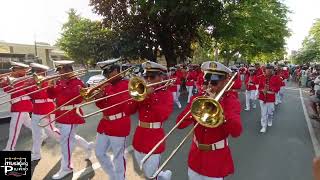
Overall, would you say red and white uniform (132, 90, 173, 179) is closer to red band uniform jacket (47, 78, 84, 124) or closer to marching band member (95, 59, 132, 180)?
marching band member (95, 59, 132, 180)

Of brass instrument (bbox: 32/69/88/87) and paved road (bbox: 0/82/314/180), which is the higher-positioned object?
brass instrument (bbox: 32/69/88/87)

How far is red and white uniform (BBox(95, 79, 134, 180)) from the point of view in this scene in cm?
573

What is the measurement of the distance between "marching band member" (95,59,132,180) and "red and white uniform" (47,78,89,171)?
0.96m

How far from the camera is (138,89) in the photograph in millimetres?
5043

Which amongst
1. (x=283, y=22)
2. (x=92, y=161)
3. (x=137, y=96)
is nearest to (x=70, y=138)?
(x=92, y=161)

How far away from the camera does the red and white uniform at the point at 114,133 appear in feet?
18.8

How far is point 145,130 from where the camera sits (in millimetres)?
5223

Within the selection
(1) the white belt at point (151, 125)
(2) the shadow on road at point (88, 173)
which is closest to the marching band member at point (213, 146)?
(1) the white belt at point (151, 125)

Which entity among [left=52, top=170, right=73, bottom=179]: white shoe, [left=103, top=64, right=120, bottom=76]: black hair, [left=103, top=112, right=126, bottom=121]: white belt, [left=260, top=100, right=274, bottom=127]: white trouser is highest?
[left=103, top=64, right=120, bottom=76]: black hair

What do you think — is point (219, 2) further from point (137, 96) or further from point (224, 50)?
point (224, 50)

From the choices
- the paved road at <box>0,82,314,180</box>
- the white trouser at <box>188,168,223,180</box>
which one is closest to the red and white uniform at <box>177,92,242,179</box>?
the white trouser at <box>188,168,223,180</box>

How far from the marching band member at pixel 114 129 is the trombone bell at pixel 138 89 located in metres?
0.60

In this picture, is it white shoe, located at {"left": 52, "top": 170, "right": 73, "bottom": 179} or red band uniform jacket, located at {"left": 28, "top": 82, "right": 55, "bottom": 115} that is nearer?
white shoe, located at {"left": 52, "top": 170, "right": 73, "bottom": 179}

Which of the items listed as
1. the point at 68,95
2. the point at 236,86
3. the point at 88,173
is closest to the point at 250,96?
the point at 236,86
